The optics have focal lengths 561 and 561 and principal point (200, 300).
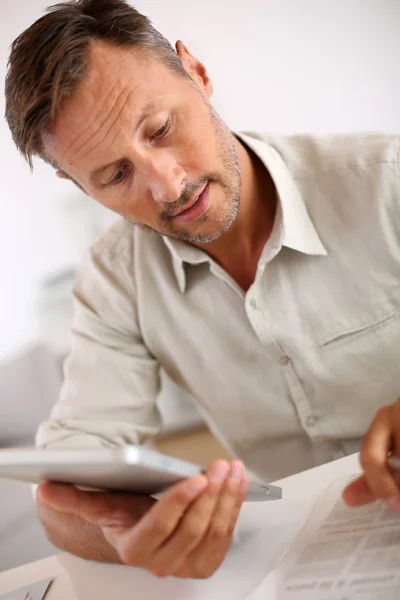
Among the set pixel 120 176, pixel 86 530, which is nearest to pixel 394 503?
pixel 86 530

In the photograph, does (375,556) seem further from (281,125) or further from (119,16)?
(281,125)

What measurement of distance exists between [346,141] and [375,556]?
765 millimetres

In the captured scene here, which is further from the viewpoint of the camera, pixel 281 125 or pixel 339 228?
pixel 281 125

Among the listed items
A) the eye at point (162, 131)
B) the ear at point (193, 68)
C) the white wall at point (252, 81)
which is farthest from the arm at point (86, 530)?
the white wall at point (252, 81)

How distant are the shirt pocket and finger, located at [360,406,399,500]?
37cm

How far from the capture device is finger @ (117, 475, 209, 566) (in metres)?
0.59

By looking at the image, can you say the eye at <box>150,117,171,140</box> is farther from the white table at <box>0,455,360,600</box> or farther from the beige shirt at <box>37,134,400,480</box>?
the white table at <box>0,455,360,600</box>

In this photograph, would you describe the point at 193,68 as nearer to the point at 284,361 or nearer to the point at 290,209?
the point at 290,209

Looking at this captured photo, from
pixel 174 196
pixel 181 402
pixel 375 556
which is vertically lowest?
pixel 181 402

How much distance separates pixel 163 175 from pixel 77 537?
1.89 ft

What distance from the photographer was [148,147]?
92 centimetres

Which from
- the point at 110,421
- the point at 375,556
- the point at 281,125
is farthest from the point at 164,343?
the point at 281,125

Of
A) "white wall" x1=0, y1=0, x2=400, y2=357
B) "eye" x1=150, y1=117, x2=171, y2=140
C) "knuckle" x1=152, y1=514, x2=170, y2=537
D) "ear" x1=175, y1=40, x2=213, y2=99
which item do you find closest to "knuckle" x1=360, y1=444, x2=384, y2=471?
"knuckle" x1=152, y1=514, x2=170, y2=537

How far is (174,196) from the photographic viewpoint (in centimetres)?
94
